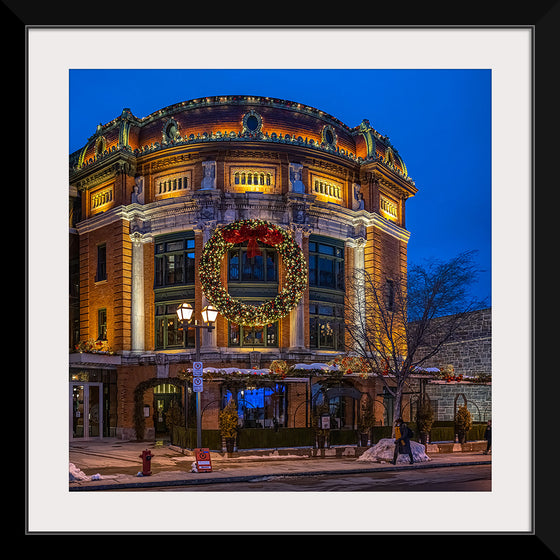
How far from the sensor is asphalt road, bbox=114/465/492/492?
1633 cm

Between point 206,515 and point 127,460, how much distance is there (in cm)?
1007

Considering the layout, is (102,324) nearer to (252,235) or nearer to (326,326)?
(252,235)

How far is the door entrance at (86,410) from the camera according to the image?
32344 millimetres

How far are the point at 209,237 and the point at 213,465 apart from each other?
13400 mm

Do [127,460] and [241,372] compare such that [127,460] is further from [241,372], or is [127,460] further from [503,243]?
[503,243]

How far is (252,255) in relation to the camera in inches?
1212

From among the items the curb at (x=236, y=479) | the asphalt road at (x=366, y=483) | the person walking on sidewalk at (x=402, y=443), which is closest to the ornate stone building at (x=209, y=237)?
the person walking on sidewalk at (x=402, y=443)

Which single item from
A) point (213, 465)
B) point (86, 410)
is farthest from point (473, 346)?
point (213, 465)

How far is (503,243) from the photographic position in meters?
13.7

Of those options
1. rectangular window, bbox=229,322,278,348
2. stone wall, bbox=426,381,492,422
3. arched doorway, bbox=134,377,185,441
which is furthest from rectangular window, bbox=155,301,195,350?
stone wall, bbox=426,381,492,422

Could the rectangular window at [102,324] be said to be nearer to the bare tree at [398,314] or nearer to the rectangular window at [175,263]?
the rectangular window at [175,263]

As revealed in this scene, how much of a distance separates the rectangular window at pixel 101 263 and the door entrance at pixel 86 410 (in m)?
5.82
